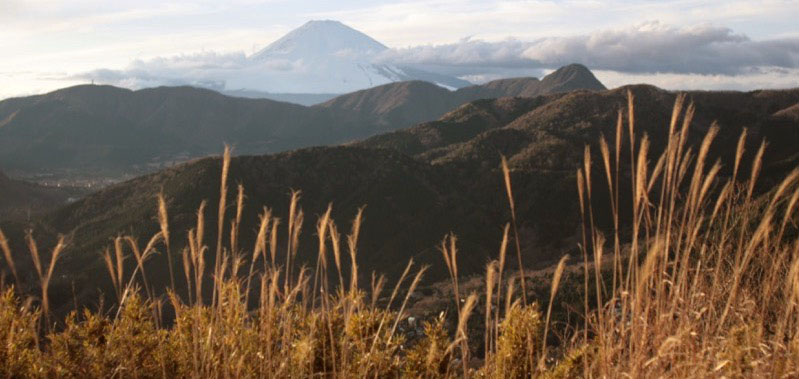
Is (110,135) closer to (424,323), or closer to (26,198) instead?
(26,198)

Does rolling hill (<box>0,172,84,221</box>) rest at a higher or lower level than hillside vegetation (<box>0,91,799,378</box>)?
lower

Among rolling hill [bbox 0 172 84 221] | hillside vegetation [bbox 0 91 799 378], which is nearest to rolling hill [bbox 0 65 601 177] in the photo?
rolling hill [bbox 0 172 84 221]

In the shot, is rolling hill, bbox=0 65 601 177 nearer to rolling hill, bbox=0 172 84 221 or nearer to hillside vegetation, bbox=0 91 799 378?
rolling hill, bbox=0 172 84 221

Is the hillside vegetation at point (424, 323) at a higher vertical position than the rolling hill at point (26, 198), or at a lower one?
higher

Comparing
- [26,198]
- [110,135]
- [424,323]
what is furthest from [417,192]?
[110,135]

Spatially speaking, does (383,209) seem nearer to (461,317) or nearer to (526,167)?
(526,167)

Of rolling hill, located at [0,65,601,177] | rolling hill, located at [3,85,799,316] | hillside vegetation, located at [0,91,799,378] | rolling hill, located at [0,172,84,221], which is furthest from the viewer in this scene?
rolling hill, located at [0,65,601,177]

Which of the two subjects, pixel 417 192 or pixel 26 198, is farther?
pixel 26 198

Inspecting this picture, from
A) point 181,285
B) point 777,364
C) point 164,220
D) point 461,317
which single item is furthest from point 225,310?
point 181,285

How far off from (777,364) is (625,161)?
197 feet

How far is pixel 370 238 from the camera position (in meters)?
48.0

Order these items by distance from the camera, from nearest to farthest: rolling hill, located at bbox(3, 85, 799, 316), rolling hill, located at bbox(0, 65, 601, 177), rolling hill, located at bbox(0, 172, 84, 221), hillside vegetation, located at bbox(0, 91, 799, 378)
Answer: hillside vegetation, located at bbox(0, 91, 799, 378), rolling hill, located at bbox(3, 85, 799, 316), rolling hill, located at bbox(0, 172, 84, 221), rolling hill, located at bbox(0, 65, 601, 177)

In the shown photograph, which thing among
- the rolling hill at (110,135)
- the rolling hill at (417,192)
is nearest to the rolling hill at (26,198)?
the rolling hill at (417,192)

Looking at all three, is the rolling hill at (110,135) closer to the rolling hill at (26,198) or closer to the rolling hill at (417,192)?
the rolling hill at (26,198)
